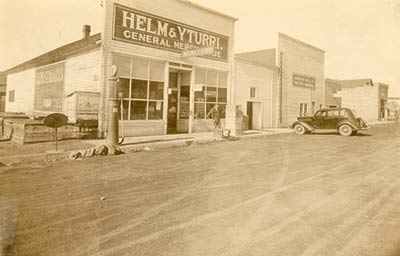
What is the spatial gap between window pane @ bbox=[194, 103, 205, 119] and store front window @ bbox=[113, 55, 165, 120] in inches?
102

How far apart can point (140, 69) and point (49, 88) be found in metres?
7.94

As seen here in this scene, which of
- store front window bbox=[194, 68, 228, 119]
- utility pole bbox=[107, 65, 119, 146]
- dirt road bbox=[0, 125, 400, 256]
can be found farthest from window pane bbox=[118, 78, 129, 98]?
dirt road bbox=[0, 125, 400, 256]

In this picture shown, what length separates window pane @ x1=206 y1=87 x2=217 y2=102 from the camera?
1815 cm

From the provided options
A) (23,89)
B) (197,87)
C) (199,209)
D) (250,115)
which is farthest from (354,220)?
(23,89)

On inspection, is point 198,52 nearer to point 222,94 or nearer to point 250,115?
point 222,94

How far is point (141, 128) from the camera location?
578 inches

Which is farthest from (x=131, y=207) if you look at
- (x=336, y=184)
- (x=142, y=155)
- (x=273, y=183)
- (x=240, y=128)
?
(x=240, y=128)

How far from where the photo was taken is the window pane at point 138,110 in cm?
1425

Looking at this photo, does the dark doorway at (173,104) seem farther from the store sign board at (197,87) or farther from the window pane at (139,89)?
the window pane at (139,89)

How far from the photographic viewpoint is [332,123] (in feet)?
60.1

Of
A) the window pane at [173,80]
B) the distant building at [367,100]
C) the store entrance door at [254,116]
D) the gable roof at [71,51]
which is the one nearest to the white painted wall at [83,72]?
the gable roof at [71,51]

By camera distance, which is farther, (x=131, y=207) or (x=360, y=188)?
(x=360, y=188)

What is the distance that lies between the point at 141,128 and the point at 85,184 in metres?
8.59

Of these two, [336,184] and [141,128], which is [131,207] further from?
[141,128]
